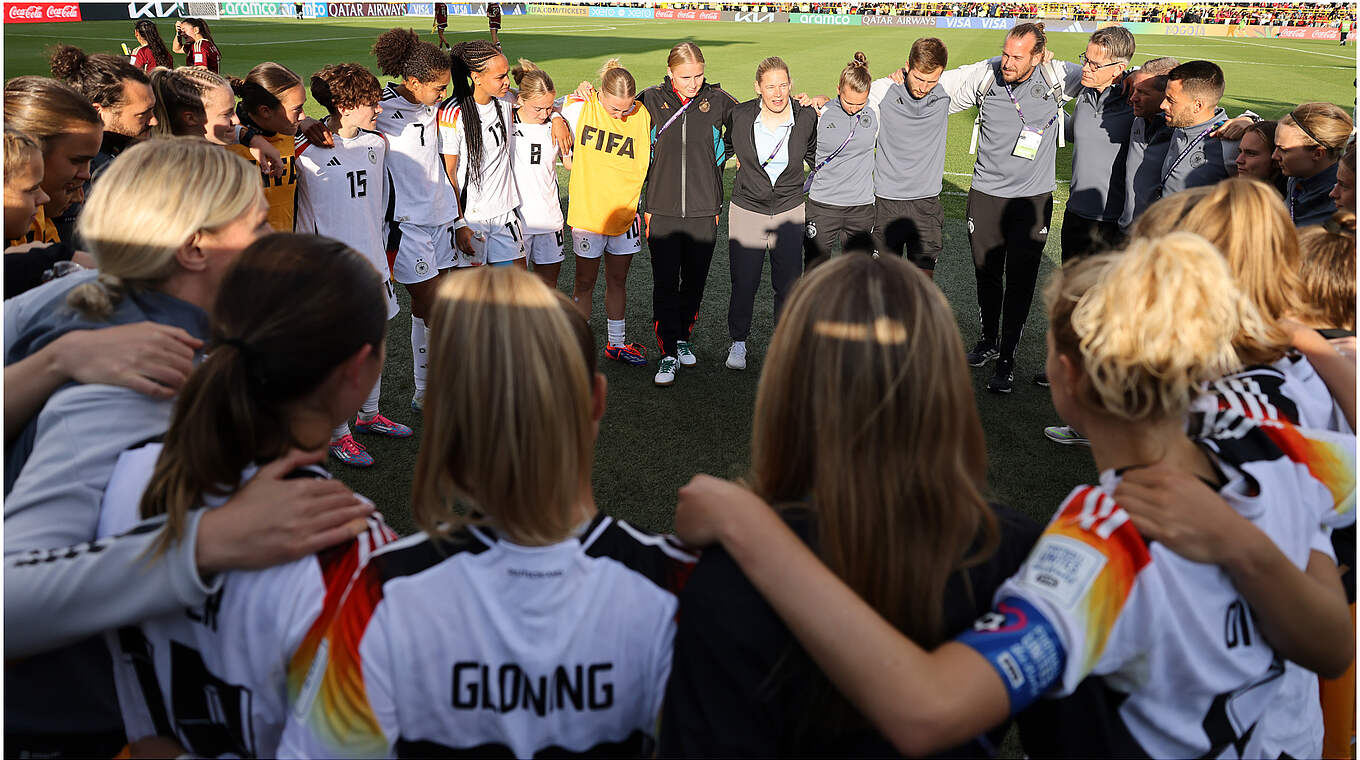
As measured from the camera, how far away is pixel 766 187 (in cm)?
562

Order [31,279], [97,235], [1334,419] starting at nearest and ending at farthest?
[97,235], [1334,419], [31,279]

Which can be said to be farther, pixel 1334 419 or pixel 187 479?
pixel 1334 419

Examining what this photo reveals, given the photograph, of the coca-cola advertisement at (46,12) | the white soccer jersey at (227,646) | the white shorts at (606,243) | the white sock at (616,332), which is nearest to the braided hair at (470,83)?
the white shorts at (606,243)

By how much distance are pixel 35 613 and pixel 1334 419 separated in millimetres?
2870

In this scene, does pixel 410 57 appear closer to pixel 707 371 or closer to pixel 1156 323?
pixel 707 371

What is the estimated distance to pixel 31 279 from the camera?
2.32 meters

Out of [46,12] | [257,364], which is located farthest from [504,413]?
[46,12]

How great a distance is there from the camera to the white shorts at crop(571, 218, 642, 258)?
5602 millimetres

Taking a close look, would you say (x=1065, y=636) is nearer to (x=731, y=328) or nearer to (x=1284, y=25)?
(x=731, y=328)

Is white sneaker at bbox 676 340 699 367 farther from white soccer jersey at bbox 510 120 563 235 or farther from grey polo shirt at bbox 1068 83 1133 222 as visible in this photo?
grey polo shirt at bbox 1068 83 1133 222

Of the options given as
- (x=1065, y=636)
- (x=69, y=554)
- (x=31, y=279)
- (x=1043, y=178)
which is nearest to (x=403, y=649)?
(x=69, y=554)

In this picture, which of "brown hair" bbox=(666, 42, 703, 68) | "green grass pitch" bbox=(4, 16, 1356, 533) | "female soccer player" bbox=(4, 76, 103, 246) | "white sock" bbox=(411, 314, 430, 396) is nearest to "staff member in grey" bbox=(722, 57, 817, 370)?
"brown hair" bbox=(666, 42, 703, 68)

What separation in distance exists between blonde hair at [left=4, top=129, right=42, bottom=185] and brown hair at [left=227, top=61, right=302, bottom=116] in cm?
205

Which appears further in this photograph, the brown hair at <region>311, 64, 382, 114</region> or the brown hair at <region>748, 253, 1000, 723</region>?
the brown hair at <region>311, 64, 382, 114</region>
